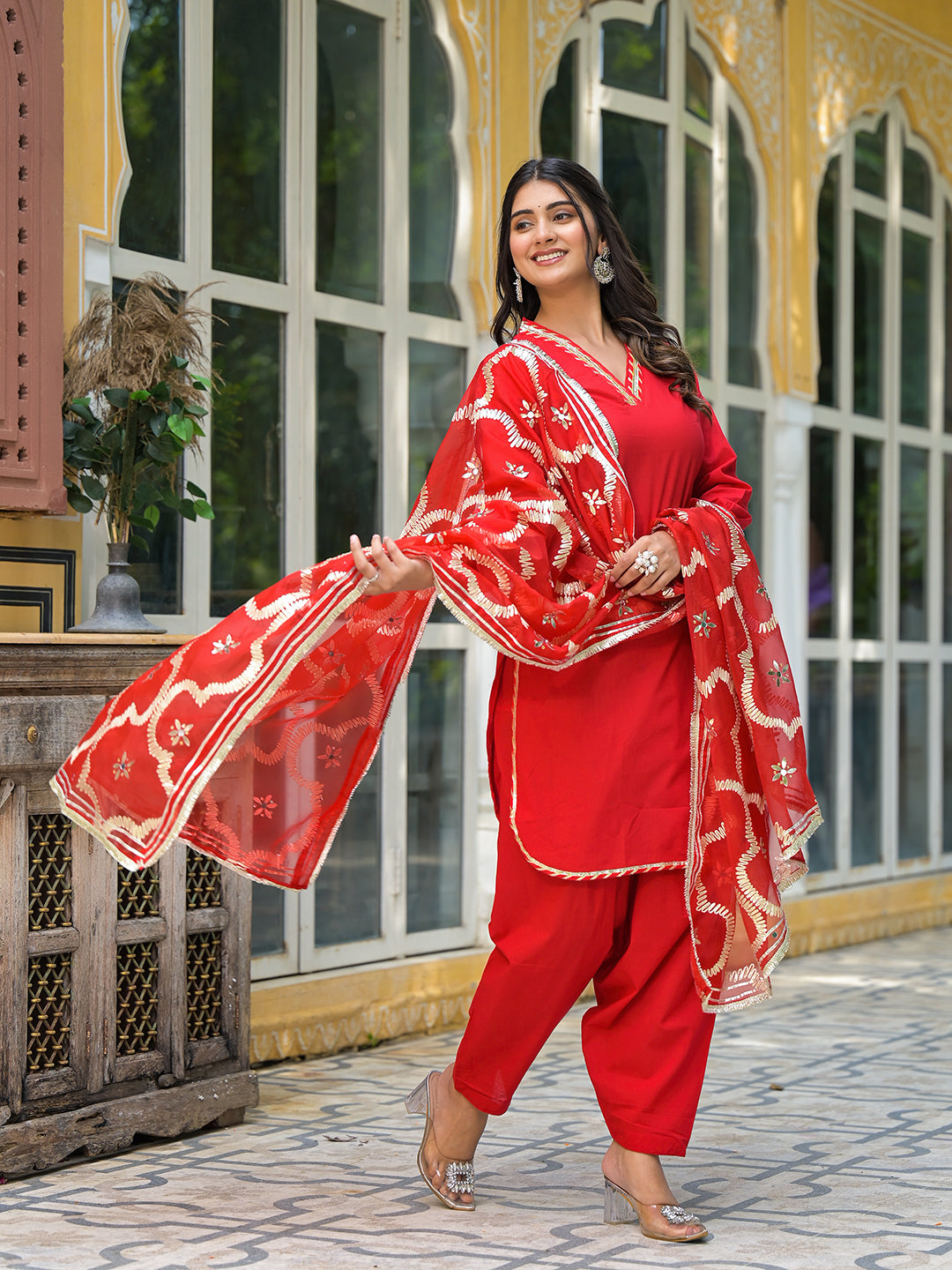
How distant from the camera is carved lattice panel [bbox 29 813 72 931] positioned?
295 centimetres

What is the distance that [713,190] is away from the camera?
18.2ft

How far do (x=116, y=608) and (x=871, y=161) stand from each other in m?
4.20

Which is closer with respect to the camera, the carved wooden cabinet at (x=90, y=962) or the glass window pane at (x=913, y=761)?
the carved wooden cabinet at (x=90, y=962)

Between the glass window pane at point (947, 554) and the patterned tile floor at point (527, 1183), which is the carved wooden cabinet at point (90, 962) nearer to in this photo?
the patterned tile floor at point (527, 1183)

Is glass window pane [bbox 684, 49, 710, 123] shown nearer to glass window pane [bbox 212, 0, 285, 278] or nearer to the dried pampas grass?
glass window pane [bbox 212, 0, 285, 278]

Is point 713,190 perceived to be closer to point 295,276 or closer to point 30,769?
point 295,276

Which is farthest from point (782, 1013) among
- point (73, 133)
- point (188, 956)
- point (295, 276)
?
point (73, 133)

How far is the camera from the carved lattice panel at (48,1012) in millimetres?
2912

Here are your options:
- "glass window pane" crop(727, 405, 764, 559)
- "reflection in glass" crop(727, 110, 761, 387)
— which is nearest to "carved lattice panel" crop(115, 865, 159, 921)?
"glass window pane" crop(727, 405, 764, 559)

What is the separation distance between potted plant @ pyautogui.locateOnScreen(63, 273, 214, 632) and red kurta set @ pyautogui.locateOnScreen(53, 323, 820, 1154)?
701mm

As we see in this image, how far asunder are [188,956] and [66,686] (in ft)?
1.99

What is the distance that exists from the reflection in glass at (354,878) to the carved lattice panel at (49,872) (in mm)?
1216

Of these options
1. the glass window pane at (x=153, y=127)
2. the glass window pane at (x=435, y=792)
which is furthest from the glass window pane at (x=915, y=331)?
the glass window pane at (x=153, y=127)

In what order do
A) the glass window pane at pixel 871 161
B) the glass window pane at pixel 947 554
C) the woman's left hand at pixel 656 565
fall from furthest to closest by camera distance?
the glass window pane at pixel 947 554, the glass window pane at pixel 871 161, the woman's left hand at pixel 656 565
